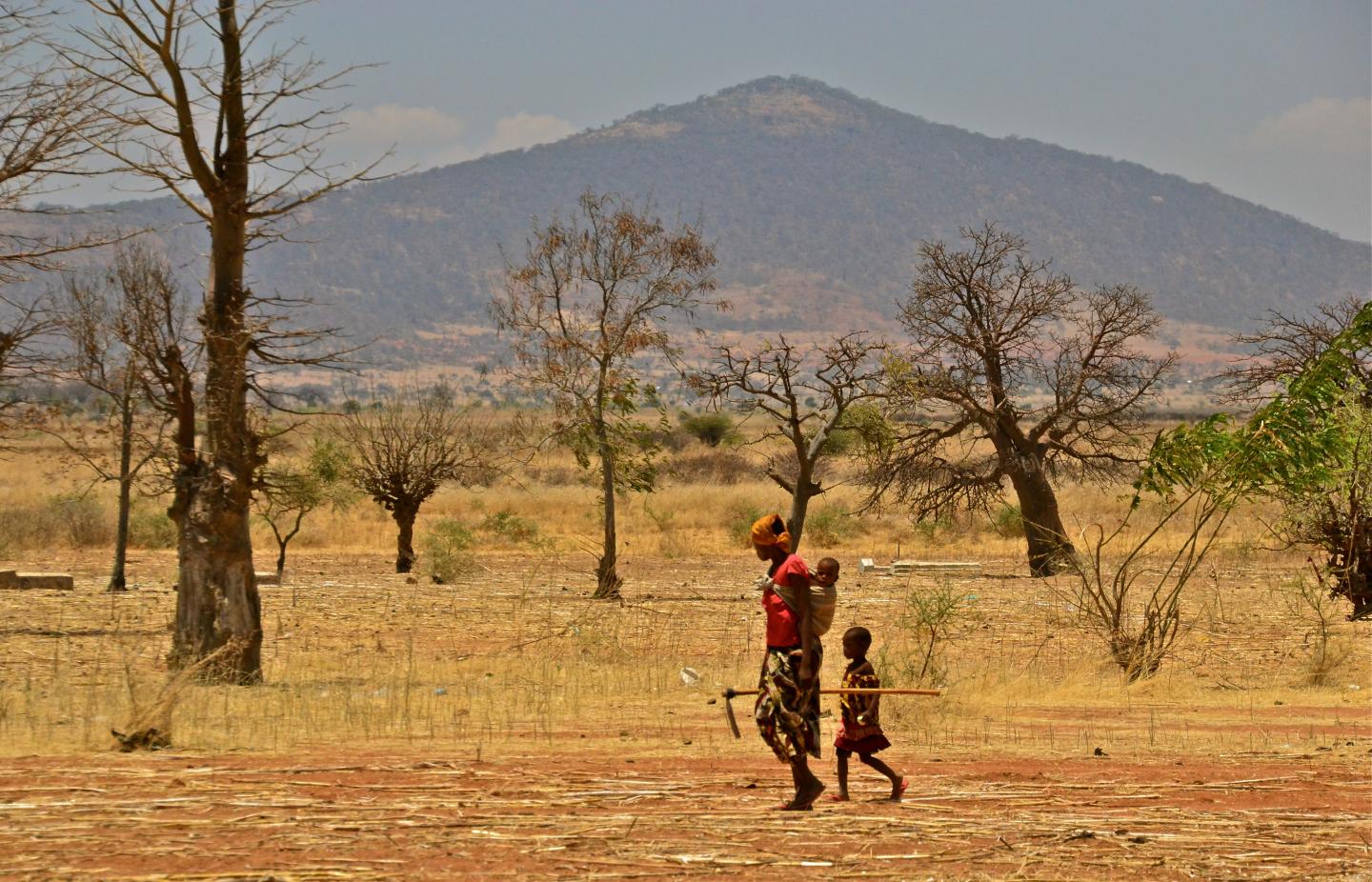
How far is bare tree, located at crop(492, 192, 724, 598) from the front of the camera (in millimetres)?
22719

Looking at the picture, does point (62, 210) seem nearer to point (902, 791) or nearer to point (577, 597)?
point (577, 597)

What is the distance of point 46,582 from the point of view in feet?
76.1

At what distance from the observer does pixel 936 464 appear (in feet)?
89.1

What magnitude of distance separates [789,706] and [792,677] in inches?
6.4

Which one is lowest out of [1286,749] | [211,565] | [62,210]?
[1286,749]

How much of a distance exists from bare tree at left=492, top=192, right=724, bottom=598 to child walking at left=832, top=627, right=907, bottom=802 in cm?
1356

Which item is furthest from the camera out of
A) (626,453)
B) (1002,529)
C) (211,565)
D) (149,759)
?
(1002,529)

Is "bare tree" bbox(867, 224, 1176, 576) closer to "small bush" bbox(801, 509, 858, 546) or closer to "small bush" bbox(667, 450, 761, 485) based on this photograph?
"small bush" bbox(801, 509, 858, 546)

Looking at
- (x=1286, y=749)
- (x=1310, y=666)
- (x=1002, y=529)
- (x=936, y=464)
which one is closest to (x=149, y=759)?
(x=1286, y=749)

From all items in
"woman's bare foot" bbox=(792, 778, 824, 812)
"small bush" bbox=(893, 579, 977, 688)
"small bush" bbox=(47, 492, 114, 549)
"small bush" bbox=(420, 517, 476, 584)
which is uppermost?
"small bush" bbox=(47, 492, 114, 549)

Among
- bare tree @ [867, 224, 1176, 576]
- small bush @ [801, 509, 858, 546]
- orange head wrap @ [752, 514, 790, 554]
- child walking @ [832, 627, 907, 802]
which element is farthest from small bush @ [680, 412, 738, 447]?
orange head wrap @ [752, 514, 790, 554]

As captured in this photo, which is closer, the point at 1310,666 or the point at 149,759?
the point at 149,759

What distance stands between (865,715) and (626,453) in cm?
1467

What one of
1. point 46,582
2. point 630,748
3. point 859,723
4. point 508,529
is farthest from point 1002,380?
point 859,723
